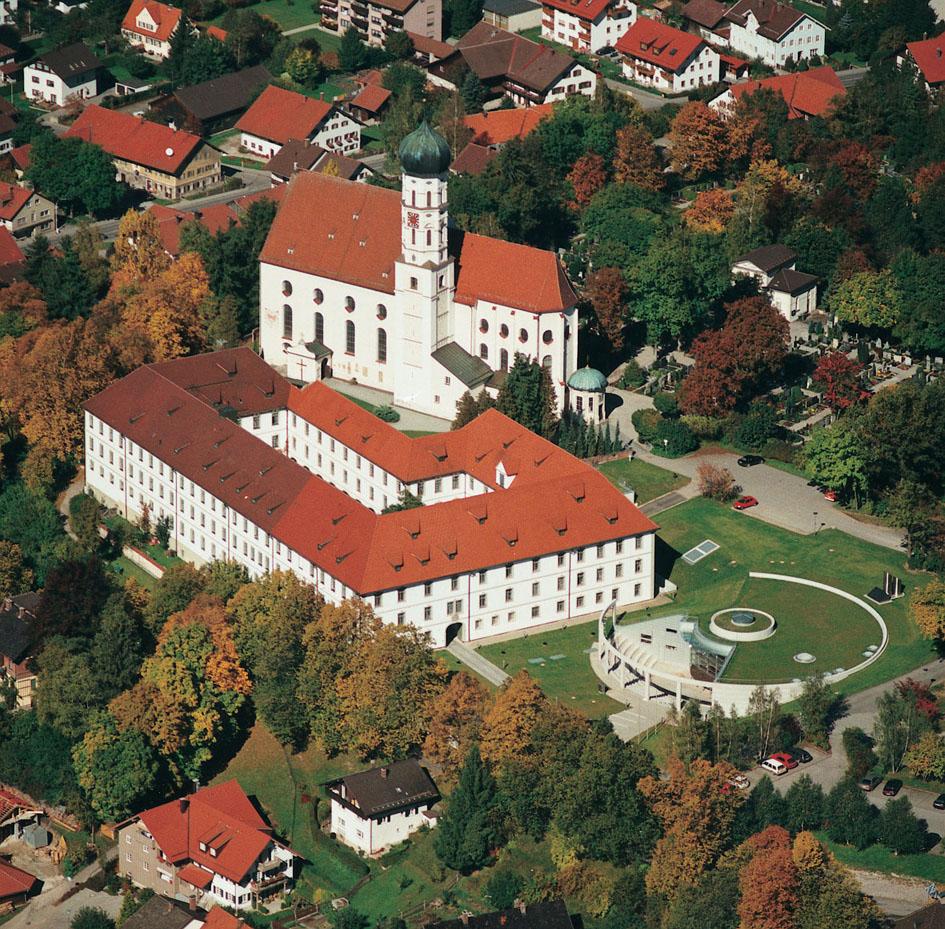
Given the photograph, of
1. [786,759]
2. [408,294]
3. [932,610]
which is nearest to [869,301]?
[408,294]

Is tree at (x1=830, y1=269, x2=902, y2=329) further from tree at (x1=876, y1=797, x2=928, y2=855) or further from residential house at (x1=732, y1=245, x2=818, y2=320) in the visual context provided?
tree at (x1=876, y1=797, x2=928, y2=855)

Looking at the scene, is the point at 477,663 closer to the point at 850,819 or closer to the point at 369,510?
the point at 369,510

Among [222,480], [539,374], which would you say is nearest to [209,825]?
[222,480]

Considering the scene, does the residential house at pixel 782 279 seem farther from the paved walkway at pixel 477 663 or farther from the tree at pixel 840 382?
the paved walkway at pixel 477 663

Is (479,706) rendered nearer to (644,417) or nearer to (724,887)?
(724,887)

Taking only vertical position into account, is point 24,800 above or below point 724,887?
below

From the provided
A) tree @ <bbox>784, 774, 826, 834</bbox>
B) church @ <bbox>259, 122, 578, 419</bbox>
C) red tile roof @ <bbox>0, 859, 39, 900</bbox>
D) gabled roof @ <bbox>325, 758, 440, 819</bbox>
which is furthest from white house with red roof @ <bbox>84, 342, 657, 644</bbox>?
tree @ <bbox>784, 774, 826, 834</bbox>
